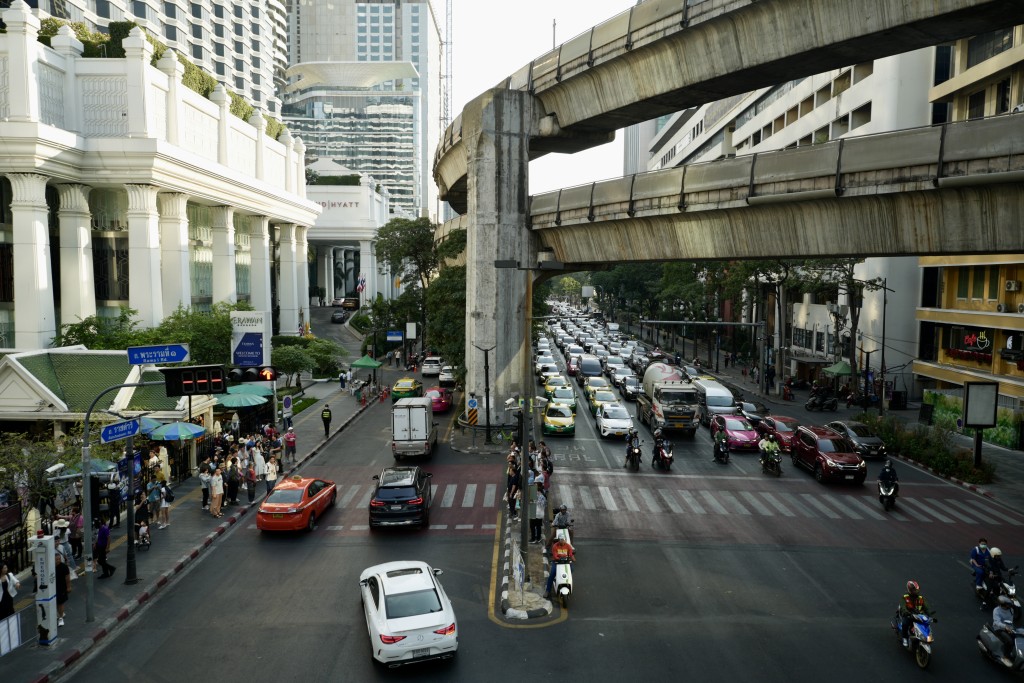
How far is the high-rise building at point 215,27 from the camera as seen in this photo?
71.9m

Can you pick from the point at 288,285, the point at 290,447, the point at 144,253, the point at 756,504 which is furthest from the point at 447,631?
the point at 288,285

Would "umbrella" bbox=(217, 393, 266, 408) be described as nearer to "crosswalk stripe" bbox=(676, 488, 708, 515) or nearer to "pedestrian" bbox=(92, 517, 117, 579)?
"pedestrian" bbox=(92, 517, 117, 579)

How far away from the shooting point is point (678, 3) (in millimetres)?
23891

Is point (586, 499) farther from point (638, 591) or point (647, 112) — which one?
point (647, 112)

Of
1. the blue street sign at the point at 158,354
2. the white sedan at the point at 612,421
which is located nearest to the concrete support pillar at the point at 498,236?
the white sedan at the point at 612,421

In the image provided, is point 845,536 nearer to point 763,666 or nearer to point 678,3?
point 763,666

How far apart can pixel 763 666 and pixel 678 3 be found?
19963 millimetres

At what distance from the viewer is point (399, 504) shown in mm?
21109

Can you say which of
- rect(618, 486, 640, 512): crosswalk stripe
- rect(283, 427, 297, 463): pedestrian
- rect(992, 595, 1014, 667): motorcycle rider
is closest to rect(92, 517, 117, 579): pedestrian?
rect(283, 427, 297, 463): pedestrian

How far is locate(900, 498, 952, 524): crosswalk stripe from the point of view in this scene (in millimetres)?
23094

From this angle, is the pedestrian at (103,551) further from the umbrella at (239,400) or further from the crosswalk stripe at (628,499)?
the crosswalk stripe at (628,499)

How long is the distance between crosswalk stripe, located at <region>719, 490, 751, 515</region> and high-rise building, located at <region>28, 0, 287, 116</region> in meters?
66.5

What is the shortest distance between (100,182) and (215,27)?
57209mm

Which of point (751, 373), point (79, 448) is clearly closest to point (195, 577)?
point (79, 448)
